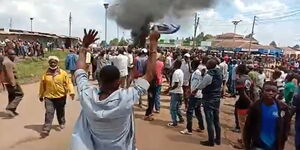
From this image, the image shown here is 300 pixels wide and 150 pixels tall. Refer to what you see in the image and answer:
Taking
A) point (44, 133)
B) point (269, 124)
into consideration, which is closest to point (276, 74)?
point (44, 133)

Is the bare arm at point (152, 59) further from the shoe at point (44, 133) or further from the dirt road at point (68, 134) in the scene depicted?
the shoe at point (44, 133)

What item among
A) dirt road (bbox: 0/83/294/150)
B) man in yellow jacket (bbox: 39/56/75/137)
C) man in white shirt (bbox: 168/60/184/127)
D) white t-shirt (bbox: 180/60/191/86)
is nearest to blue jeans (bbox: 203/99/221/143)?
dirt road (bbox: 0/83/294/150)

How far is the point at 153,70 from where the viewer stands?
9.98 ft

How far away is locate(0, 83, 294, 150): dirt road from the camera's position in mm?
6934

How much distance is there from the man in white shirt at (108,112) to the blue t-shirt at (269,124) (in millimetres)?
1543

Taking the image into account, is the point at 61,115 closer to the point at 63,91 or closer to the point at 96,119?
the point at 63,91

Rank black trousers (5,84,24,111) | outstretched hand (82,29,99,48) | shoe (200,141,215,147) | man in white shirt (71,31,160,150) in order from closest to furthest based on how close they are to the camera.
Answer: man in white shirt (71,31,160,150)
outstretched hand (82,29,99,48)
shoe (200,141,215,147)
black trousers (5,84,24,111)

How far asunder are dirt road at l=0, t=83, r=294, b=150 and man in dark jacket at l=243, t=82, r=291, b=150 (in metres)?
3.02

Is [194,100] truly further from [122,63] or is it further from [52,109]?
[122,63]

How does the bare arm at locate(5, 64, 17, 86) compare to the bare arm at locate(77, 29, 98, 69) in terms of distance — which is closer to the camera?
the bare arm at locate(77, 29, 98, 69)

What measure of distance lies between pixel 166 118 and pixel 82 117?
21.9 ft

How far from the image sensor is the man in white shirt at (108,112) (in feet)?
9.49

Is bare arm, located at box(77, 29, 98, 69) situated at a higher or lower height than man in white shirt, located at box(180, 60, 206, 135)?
higher

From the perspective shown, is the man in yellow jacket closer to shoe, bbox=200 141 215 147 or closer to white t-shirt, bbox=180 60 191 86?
shoe, bbox=200 141 215 147
